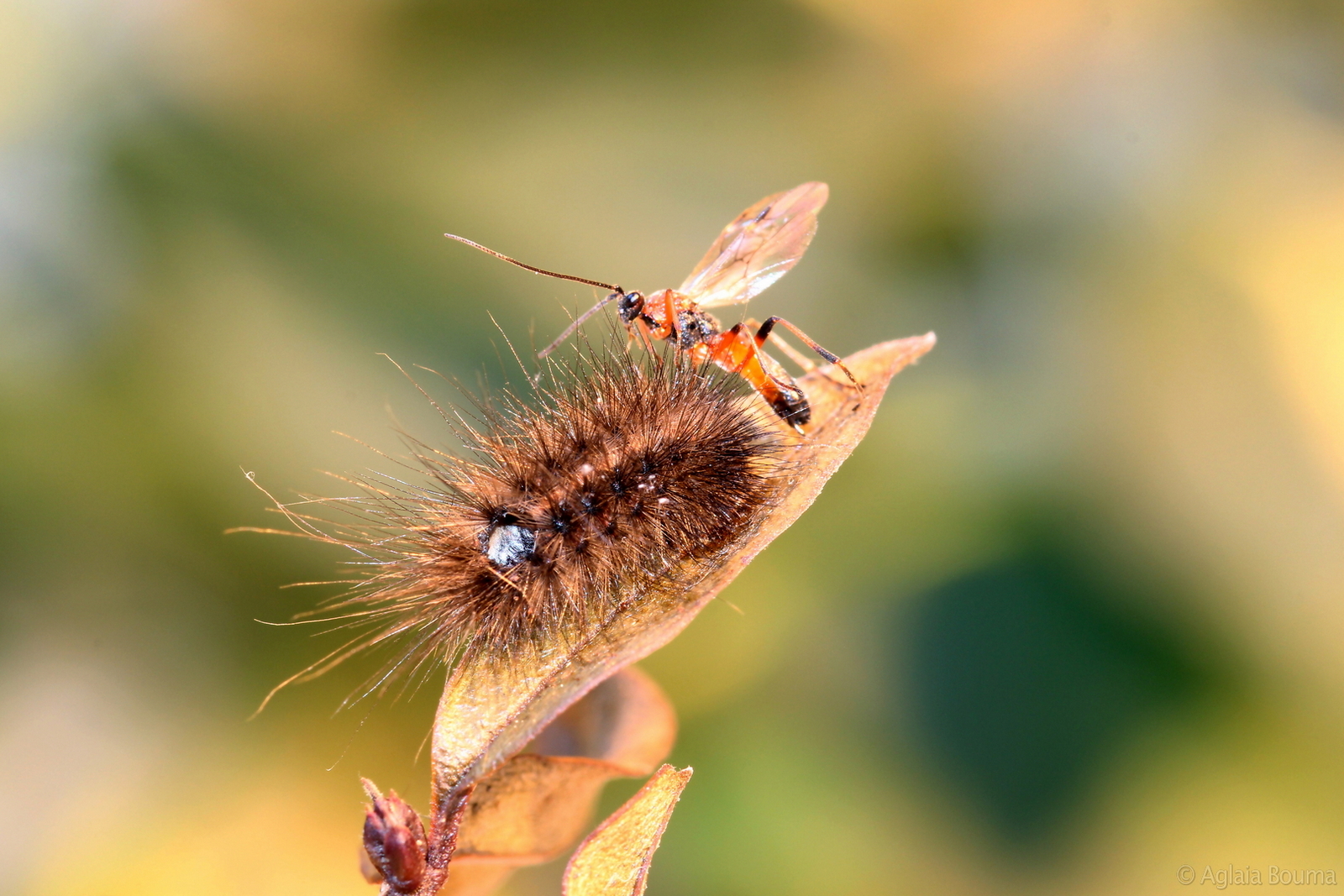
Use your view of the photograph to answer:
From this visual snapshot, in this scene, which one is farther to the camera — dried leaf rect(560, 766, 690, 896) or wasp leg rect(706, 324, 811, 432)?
wasp leg rect(706, 324, 811, 432)

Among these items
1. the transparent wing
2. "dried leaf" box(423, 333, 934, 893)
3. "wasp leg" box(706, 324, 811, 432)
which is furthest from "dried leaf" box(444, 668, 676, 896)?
the transparent wing

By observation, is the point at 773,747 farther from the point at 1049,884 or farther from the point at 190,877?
the point at 190,877

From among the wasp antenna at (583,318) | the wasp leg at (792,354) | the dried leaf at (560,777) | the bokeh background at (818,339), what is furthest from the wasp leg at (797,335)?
the bokeh background at (818,339)

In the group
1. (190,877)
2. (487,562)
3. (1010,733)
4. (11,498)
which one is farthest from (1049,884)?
(11,498)

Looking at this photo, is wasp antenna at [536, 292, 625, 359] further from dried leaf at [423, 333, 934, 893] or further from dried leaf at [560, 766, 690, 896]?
dried leaf at [560, 766, 690, 896]

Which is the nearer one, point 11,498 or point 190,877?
point 190,877

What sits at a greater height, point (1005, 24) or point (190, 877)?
point (1005, 24)
